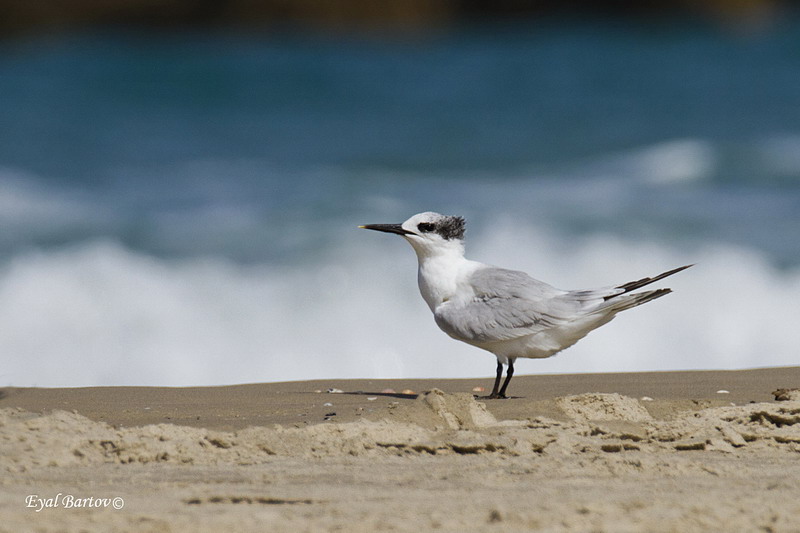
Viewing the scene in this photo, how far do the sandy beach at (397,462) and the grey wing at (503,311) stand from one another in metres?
0.33

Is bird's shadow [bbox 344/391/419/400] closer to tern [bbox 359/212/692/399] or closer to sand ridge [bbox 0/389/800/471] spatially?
tern [bbox 359/212/692/399]

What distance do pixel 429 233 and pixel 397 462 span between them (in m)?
2.06

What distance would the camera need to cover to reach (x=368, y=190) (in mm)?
11312

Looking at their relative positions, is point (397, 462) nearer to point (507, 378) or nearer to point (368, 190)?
point (507, 378)

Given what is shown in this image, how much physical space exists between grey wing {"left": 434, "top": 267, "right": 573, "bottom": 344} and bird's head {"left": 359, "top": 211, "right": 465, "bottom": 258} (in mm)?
301

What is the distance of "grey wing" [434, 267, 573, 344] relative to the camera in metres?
4.48

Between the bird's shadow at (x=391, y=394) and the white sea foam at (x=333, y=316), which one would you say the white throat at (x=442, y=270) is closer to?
the bird's shadow at (x=391, y=394)

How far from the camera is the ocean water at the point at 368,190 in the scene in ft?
25.3

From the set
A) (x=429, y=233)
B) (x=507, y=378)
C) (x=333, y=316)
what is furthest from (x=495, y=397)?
(x=333, y=316)

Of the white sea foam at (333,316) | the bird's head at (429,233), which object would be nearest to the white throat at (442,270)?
the bird's head at (429,233)

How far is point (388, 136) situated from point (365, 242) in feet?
13.4

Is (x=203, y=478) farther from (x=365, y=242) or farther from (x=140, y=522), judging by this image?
(x=365, y=242)

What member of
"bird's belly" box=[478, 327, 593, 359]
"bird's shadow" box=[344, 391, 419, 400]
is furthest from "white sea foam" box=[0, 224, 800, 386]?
"bird's belly" box=[478, 327, 593, 359]

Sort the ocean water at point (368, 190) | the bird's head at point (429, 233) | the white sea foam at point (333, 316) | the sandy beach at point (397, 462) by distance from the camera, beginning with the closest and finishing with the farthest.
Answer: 1. the sandy beach at point (397, 462)
2. the bird's head at point (429, 233)
3. the white sea foam at point (333, 316)
4. the ocean water at point (368, 190)
